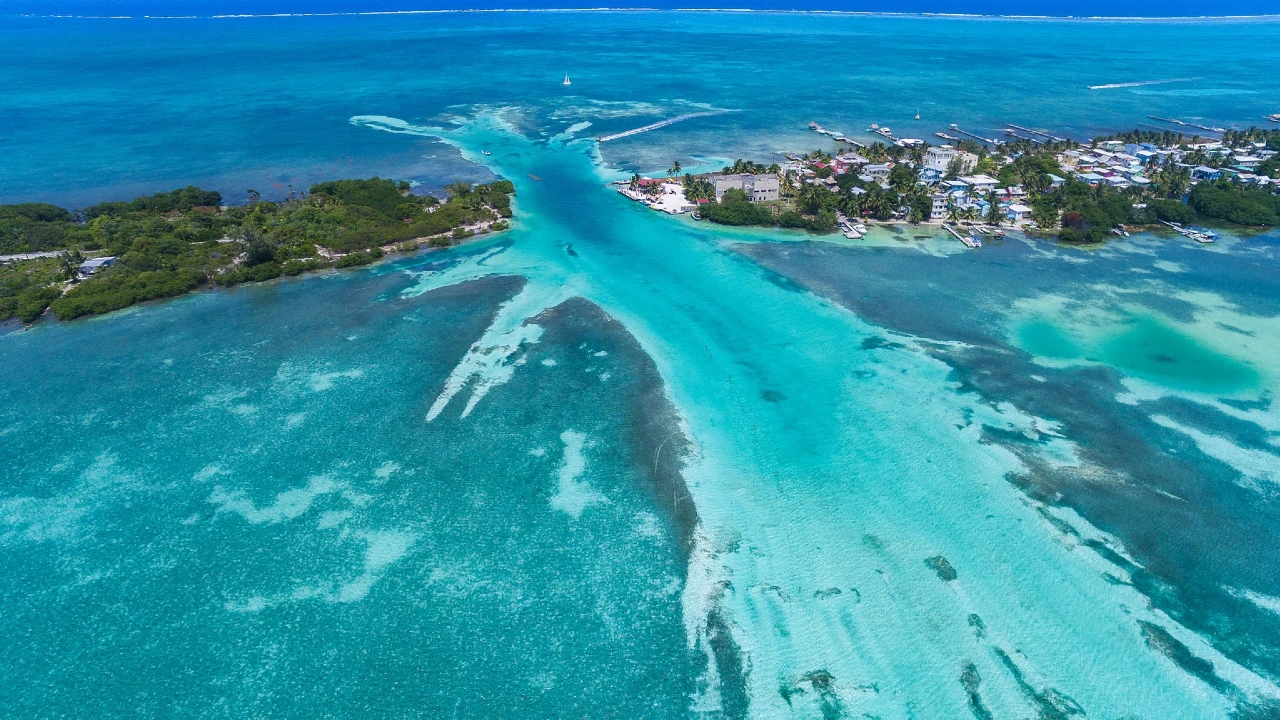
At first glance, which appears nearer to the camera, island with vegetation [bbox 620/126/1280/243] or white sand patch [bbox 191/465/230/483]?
white sand patch [bbox 191/465/230/483]

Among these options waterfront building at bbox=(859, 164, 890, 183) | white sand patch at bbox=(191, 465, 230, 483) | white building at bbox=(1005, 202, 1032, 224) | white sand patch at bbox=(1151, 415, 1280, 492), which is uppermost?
waterfront building at bbox=(859, 164, 890, 183)

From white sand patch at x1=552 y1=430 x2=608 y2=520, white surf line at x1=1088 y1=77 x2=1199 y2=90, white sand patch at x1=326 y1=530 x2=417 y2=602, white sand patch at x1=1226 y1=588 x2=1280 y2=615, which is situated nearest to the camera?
white sand patch at x1=1226 y1=588 x2=1280 y2=615

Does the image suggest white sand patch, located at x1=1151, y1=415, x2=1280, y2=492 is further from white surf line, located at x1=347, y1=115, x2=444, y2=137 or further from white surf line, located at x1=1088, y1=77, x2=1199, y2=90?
white surf line, located at x1=1088, y1=77, x2=1199, y2=90

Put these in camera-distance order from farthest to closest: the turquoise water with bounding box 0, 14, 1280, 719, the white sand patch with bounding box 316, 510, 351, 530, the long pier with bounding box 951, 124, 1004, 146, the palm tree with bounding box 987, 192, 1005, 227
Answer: the long pier with bounding box 951, 124, 1004, 146 < the palm tree with bounding box 987, 192, 1005, 227 < the white sand patch with bounding box 316, 510, 351, 530 < the turquoise water with bounding box 0, 14, 1280, 719

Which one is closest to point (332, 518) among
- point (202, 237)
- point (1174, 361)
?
point (202, 237)

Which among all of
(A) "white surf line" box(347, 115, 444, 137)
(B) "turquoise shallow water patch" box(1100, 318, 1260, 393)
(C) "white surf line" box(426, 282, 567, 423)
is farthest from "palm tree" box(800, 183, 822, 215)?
(A) "white surf line" box(347, 115, 444, 137)

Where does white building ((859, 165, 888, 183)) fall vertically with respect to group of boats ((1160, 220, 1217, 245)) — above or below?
above

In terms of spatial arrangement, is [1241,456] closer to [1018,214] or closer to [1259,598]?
[1259,598]

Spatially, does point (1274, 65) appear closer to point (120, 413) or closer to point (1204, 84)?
point (1204, 84)
